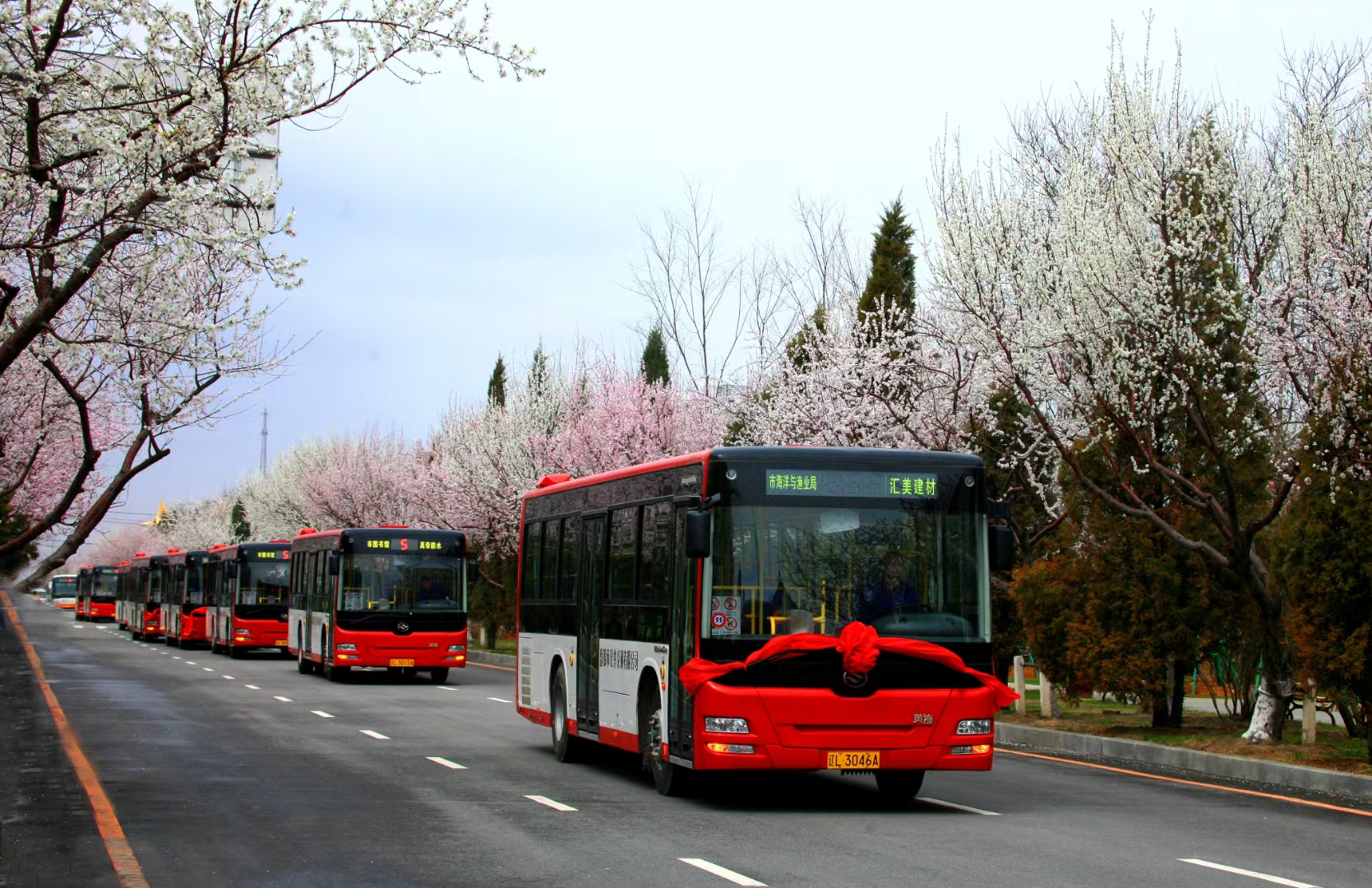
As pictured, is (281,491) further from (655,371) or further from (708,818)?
(708,818)

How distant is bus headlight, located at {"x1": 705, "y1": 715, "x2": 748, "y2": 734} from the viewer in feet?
42.1

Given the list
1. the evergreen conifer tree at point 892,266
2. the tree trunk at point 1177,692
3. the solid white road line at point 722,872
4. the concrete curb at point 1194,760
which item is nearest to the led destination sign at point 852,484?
the solid white road line at point 722,872

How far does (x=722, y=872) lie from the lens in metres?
9.91

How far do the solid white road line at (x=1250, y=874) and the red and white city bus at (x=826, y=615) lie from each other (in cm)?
291

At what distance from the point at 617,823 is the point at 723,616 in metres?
1.83

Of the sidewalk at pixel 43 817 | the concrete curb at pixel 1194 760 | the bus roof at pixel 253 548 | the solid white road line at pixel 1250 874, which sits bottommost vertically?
the sidewalk at pixel 43 817

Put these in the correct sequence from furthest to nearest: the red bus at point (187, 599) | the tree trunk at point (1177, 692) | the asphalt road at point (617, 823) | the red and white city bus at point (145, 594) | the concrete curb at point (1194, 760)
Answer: the red and white city bus at point (145, 594) < the red bus at point (187, 599) < the tree trunk at point (1177, 692) < the concrete curb at point (1194, 760) < the asphalt road at point (617, 823)

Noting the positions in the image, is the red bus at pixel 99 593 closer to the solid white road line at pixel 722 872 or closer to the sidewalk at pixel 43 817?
the sidewalk at pixel 43 817

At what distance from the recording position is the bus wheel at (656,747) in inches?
555

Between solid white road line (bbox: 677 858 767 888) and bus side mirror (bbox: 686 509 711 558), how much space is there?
112 inches

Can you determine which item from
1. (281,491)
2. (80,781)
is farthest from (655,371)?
(80,781)

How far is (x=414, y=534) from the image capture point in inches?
1291

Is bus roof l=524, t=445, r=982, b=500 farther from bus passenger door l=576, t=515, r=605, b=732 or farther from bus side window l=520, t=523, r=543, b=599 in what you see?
bus side window l=520, t=523, r=543, b=599

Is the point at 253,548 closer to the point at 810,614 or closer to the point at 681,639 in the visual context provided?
the point at 681,639
